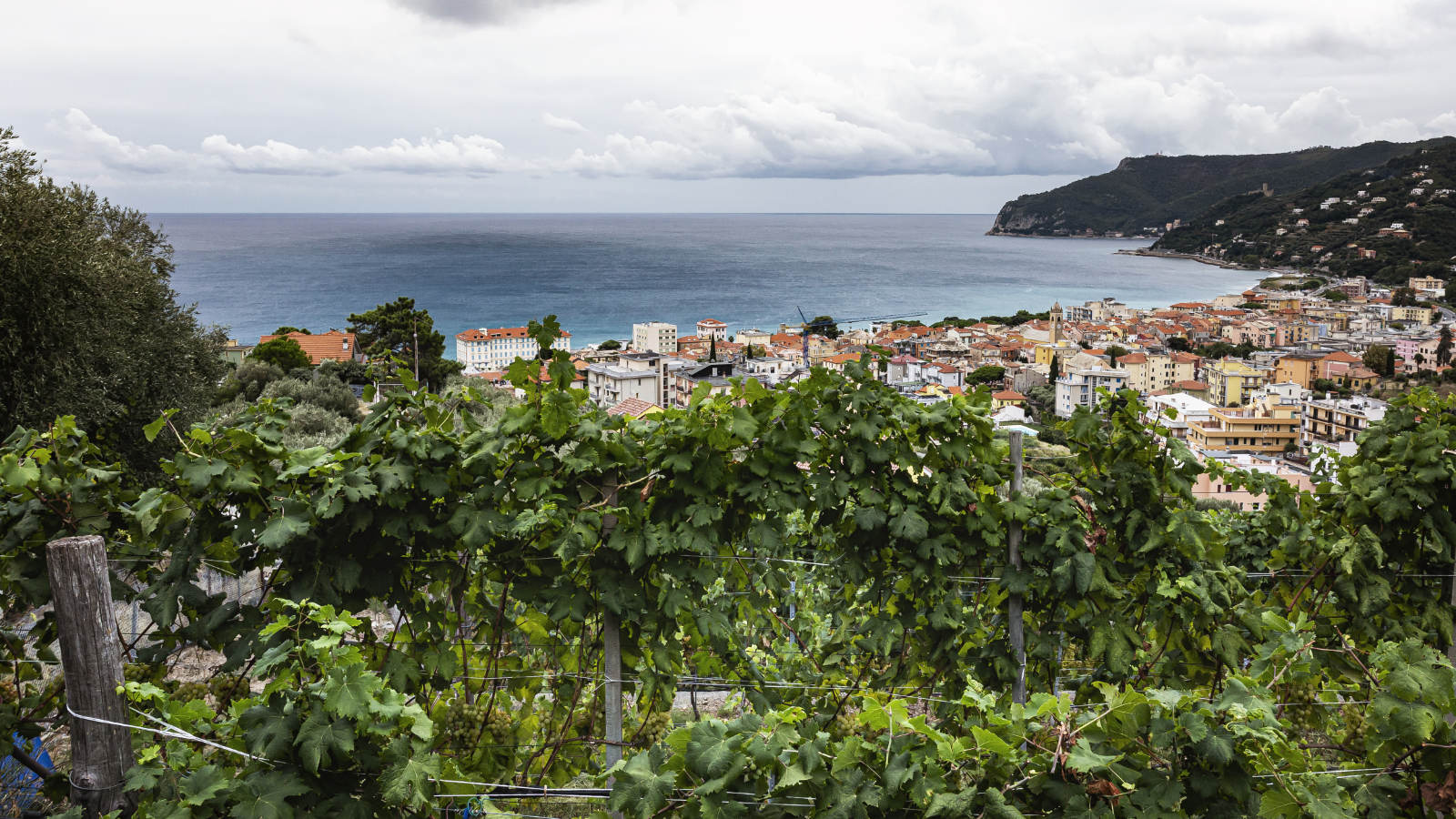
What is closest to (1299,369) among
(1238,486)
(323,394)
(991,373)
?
(991,373)

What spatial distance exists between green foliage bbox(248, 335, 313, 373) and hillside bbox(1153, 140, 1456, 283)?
12880 cm

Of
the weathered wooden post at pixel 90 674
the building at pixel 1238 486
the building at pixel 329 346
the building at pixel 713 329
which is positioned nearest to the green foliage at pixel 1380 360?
the building at pixel 1238 486

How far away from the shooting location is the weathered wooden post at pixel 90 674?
2.04 m

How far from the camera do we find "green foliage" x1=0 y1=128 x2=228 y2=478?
11227 millimetres

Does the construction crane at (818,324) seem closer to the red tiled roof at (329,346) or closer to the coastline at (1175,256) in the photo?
the red tiled roof at (329,346)

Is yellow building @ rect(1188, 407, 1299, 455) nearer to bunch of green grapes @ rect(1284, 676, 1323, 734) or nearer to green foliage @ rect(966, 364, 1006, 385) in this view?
green foliage @ rect(966, 364, 1006, 385)

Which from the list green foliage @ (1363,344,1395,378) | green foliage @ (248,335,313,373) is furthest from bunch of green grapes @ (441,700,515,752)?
green foliage @ (1363,344,1395,378)

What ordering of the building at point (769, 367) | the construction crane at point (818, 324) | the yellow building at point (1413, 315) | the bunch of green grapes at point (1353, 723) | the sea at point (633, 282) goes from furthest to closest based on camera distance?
1. the sea at point (633, 282)
2. the yellow building at point (1413, 315)
3. the building at point (769, 367)
4. the construction crane at point (818, 324)
5. the bunch of green grapes at point (1353, 723)

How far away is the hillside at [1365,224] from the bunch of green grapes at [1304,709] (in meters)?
135

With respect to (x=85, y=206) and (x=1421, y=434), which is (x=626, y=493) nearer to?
(x=1421, y=434)

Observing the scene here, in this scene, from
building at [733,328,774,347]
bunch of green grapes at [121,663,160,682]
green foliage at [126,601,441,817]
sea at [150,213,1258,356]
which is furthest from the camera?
sea at [150,213,1258,356]

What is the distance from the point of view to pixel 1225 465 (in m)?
3.19

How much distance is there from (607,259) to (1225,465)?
6577 inches

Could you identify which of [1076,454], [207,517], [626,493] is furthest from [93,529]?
[1076,454]
